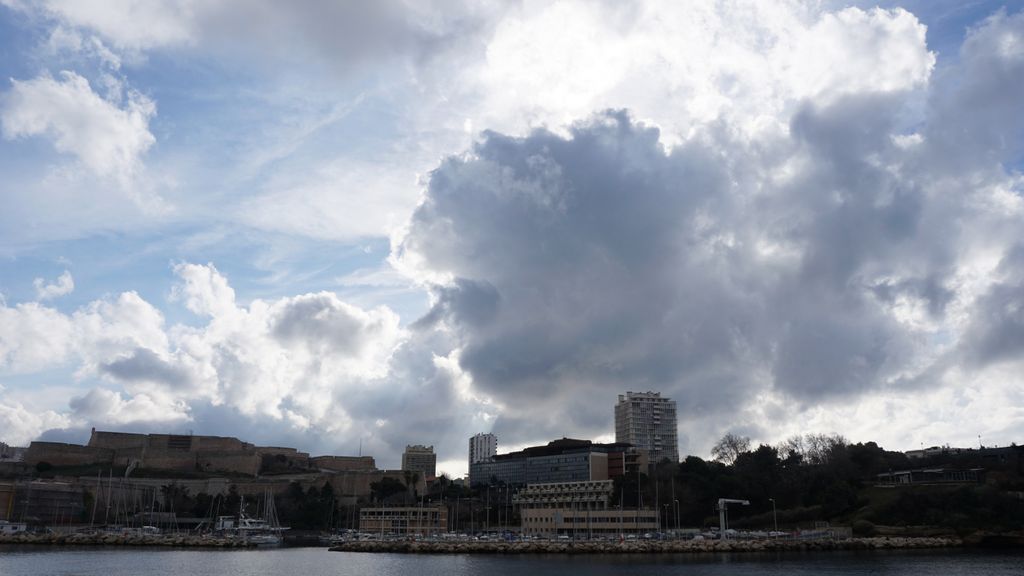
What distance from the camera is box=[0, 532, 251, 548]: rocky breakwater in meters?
87.0

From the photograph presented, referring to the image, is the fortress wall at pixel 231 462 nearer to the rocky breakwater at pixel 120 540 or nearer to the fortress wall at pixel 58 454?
the fortress wall at pixel 58 454

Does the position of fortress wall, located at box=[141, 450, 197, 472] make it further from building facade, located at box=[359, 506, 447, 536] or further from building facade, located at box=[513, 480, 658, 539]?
building facade, located at box=[513, 480, 658, 539]

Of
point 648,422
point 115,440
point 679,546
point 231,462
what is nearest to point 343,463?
point 231,462

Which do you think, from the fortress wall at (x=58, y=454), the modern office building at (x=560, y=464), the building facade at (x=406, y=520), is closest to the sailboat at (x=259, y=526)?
the building facade at (x=406, y=520)

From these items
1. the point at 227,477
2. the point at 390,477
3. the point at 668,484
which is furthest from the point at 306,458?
the point at 668,484

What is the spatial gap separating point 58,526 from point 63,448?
44.6 meters

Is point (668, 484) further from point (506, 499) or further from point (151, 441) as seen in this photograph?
point (151, 441)

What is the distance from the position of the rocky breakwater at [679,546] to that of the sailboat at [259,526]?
2412 cm

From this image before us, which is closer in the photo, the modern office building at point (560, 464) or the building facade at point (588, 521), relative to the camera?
the building facade at point (588, 521)

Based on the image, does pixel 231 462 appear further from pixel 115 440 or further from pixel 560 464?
pixel 560 464

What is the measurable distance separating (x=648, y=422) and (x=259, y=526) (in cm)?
10197

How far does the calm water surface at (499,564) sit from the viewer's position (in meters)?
54.7

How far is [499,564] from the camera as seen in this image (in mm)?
63812

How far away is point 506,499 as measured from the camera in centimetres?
12744
